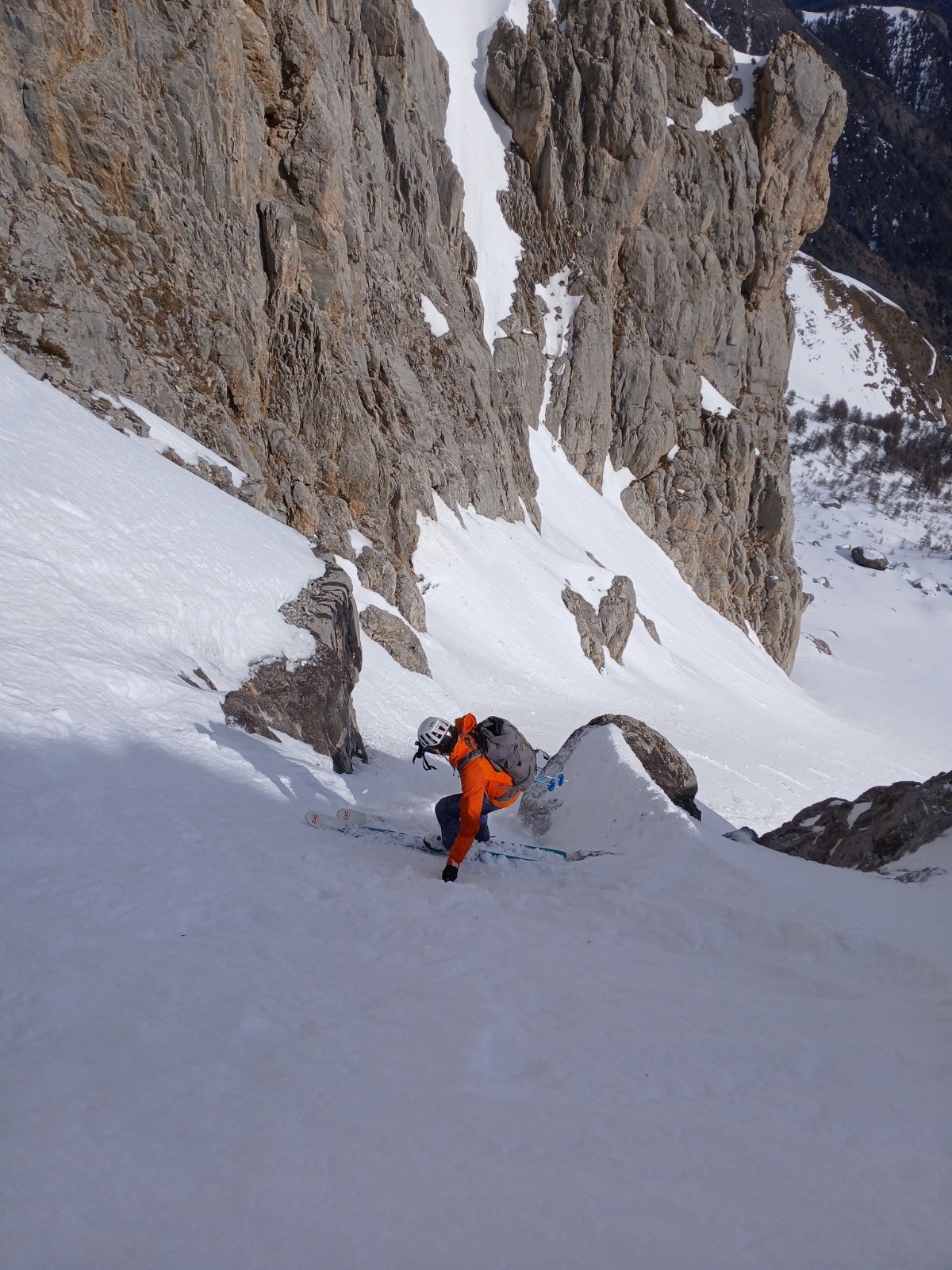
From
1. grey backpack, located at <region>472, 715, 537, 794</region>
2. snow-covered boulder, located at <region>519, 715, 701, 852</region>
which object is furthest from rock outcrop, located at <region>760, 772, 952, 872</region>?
grey backpack, located at <region>472, 715, 537, 794</region>

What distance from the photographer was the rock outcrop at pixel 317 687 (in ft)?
30.6

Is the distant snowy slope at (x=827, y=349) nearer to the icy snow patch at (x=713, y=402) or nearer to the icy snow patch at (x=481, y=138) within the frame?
the icy snow patch at (x=713, y=402)

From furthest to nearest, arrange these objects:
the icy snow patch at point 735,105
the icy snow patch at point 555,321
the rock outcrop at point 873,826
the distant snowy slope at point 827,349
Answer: the distant snowy slope at point 827,349 < the icy snow patch at point 735,105 < the icy snow patch at point 555,321 < the rock outcrop at point 873,826

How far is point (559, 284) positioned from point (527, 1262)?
1979 inches

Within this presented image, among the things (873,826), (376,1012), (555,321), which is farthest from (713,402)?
(376,1012)

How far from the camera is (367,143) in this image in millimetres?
30438

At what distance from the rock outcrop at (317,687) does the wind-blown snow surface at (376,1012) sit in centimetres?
54

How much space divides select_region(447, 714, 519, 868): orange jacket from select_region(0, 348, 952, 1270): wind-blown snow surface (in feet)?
1.53

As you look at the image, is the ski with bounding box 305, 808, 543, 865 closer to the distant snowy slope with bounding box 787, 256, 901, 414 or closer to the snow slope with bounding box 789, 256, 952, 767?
the snow slope with bounding box 789, 256, 952, 767

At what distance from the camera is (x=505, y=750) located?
6199mm

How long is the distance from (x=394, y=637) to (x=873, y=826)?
1219cm

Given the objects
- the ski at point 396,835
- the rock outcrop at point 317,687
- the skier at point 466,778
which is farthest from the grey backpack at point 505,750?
the rock outcrop at point 317,687

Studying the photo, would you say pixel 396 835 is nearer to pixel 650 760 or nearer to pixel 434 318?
pixel 650 760

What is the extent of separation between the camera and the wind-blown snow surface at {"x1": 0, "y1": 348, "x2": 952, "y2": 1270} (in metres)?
2.27
